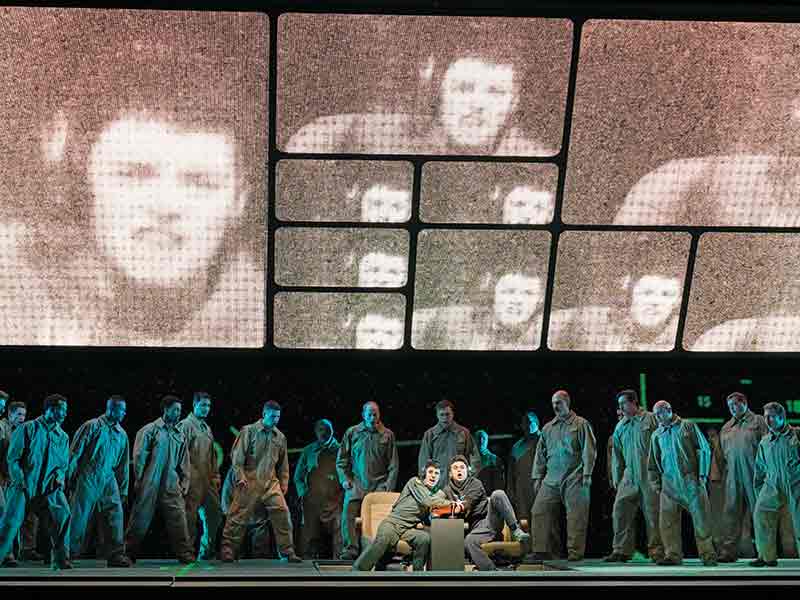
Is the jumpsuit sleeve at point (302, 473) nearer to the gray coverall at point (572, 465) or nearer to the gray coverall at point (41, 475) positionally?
the gray coverall at point (572, 465)

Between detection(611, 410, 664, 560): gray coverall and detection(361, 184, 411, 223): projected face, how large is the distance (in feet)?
8.33

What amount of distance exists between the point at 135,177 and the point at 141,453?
220 centimetres

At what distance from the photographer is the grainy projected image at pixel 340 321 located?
917 centimetres

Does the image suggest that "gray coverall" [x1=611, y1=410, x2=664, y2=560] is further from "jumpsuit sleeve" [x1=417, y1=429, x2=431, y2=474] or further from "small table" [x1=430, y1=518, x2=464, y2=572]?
"small table" [x1=430, y1=518, x2=464, y2=572]

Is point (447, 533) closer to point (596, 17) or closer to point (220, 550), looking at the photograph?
point (220, 550)

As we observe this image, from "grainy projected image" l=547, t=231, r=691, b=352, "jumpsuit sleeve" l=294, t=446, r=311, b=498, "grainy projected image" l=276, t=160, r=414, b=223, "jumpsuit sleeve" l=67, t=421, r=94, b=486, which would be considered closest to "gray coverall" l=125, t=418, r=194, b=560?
"jumpsuit sleeve" l=67, t=421, r=94, b=486

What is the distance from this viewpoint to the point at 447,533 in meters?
7.71

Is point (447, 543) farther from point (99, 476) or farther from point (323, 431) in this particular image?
point (99, 476)

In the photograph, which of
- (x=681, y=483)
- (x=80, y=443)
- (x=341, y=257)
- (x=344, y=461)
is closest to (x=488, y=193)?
(x=341, y=257)

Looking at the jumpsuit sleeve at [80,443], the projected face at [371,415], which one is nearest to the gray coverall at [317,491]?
the projected face at [371,415]

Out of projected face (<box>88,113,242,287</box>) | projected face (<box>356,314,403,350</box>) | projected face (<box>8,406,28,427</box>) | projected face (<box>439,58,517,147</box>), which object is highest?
projected face (<box>439,58,517,147</box>)

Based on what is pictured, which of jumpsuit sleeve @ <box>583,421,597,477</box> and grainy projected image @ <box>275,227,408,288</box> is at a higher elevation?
grainy projected image @ <box>275,227,408,288</box>

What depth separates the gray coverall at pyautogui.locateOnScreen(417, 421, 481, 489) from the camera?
9867 mm

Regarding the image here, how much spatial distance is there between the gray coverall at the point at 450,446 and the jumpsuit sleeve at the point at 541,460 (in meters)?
0.47
